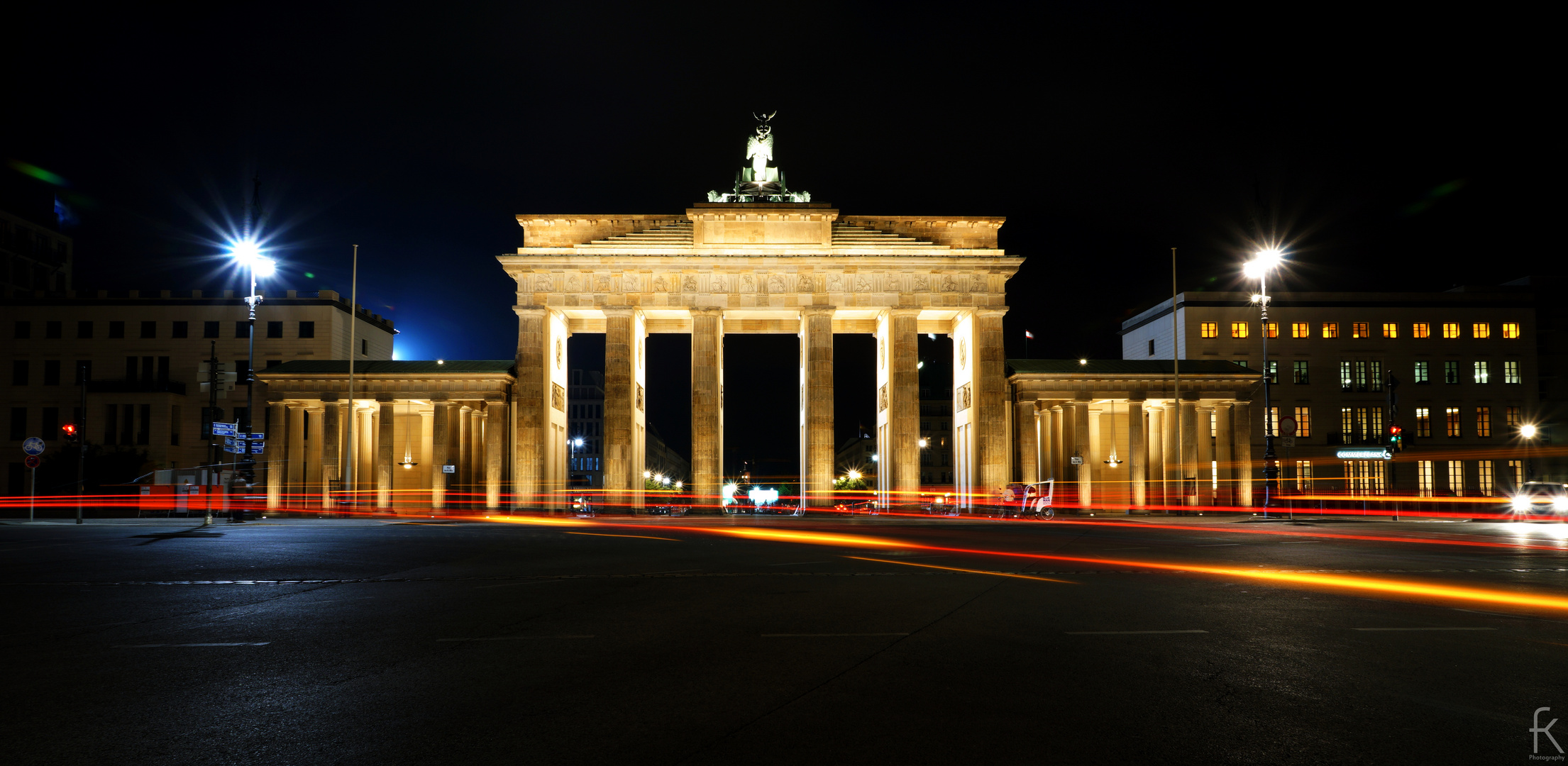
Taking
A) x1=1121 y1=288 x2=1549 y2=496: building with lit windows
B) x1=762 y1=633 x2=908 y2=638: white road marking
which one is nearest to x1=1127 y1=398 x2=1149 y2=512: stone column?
x1=1121 y1=288 x2=1549 y2=496: building with lit windows

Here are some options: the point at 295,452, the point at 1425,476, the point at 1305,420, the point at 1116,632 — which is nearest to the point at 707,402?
the point at 295,452

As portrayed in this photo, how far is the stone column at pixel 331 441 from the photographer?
171ft

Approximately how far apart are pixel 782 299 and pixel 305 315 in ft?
128

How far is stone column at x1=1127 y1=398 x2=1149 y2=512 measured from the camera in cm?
5341

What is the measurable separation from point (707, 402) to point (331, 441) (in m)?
20.7

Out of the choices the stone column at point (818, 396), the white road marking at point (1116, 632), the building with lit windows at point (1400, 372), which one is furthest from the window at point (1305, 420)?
the white road marking at point (1116, 632)

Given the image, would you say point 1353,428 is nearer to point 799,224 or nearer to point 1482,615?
point 799,224

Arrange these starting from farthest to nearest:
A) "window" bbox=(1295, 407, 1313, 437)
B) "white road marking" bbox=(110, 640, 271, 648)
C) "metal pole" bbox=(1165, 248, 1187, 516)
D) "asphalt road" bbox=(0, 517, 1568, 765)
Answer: "window" bbox=(1295, 407, 1313, 437)
"metal pole" bbox=(1165, 248, 1187, 516)
"white road marking" bbox=(110, 640, 271, 648)
"asphalt road" bbox=(0, 517, 1568, 765)

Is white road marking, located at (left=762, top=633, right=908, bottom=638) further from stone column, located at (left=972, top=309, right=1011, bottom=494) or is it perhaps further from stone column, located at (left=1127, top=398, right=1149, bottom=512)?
stone column, located at (left=1127, top=398, right=1149, bottom=512)

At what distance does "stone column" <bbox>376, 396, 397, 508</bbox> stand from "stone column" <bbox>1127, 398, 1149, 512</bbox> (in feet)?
133

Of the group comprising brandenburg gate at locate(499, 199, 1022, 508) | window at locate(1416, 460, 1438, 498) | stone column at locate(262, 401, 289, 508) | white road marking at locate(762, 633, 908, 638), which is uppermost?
brandenburg gate at locate(499, 199, 1022, 508)

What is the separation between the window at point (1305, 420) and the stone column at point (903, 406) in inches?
1372

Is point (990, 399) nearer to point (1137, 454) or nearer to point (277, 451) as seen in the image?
point (1137, 454)

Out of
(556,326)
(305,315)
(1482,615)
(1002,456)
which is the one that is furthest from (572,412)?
(1482,615)
